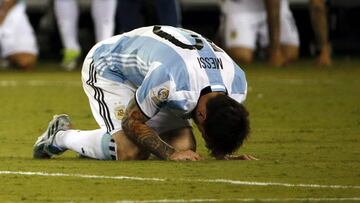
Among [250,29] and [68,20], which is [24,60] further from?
[250,29]

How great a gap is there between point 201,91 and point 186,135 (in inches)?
31.6

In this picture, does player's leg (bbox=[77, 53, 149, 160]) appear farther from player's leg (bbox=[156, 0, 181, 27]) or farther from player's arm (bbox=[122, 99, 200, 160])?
player's leg (bbox=[156, 0, 181, 27])

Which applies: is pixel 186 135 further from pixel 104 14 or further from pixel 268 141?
pixel 104 14

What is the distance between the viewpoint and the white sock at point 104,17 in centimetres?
1977

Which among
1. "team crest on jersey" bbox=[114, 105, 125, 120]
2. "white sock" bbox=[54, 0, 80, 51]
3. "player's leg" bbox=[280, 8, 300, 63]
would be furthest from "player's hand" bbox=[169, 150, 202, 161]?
"white sock" bbox=[54, 0, 80, 51]

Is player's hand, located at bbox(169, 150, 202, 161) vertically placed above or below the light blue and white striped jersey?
below

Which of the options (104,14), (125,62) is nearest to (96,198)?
(125,62)

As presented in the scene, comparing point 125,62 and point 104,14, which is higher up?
point 125,62

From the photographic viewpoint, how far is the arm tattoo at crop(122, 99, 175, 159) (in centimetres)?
932

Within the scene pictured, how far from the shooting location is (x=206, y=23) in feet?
77.7

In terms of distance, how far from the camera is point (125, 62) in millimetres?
9734

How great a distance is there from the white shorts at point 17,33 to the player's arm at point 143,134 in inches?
425

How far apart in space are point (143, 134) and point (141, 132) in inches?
0.8

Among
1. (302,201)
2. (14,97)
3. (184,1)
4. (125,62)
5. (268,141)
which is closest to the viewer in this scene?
(302,201)
